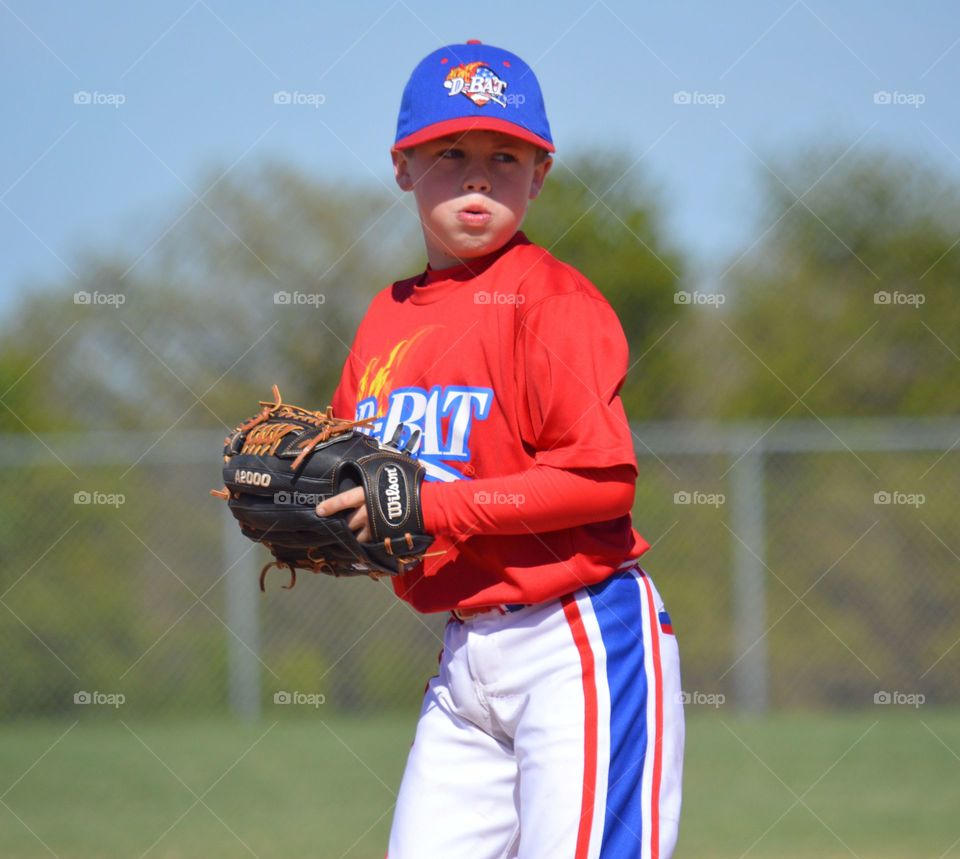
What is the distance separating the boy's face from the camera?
250cm

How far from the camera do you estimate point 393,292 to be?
9.29 feet

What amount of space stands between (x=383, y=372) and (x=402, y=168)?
19.9 inches

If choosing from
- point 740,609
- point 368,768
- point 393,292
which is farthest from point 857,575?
point 393,292

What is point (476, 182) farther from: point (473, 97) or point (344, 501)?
point (344, 501)

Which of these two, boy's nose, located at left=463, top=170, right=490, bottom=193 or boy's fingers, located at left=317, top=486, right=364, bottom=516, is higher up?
boy's nose, located at left=463, top=170, right=490, bottom=193
